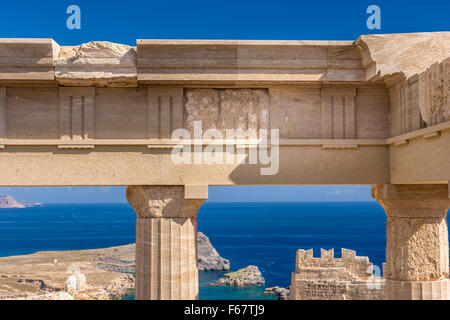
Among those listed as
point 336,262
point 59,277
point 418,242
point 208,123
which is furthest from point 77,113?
point 59,277

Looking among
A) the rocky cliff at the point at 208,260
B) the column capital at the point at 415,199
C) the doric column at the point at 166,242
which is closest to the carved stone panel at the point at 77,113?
the doric column at the point at 166,242

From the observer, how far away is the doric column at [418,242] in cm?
683

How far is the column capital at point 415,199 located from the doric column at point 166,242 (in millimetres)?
2731

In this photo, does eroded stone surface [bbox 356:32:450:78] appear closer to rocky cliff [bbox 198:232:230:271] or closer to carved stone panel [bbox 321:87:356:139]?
carved stone panel [bbox 321:87:356:139]

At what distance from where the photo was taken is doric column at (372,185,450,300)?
6.83 meters

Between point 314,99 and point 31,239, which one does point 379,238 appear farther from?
point 314,99

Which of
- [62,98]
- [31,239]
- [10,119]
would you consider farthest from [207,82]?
[31,239]

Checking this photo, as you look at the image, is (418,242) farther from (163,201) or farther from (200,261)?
(200,261)

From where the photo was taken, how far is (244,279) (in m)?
53.9

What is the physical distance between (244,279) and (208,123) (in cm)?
4938

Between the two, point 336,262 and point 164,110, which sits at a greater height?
point 164,110

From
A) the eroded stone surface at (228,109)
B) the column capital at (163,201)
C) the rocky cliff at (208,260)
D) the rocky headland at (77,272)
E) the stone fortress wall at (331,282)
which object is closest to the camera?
the column capital at (163,201)

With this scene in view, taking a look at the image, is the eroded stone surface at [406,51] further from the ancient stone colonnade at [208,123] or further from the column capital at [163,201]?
the column capital at [163,201]
